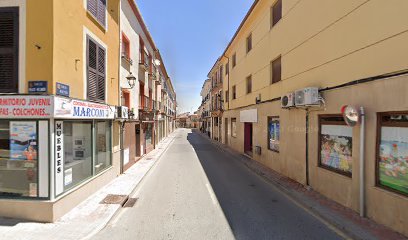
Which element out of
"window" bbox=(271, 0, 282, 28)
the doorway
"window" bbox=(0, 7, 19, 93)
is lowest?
the doorway

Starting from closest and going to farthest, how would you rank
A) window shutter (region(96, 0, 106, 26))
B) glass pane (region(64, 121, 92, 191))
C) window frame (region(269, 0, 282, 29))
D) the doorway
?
glass pane (region(64, 121, 92, 191))
window shutter (region(96, 0, 106, 26))
window frame (region(269, 0, 282, 29))
the doorway

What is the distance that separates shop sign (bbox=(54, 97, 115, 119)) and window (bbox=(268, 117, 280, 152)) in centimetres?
747

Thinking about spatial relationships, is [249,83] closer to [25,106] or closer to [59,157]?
[59,157]

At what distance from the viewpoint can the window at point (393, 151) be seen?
4914 mm

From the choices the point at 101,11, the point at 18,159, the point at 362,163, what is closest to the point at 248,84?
the point at 101,11

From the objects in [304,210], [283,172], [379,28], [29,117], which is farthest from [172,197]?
[379,28]

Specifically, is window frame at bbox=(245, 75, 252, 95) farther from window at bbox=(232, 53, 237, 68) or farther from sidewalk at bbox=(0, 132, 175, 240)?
sidewalk at bbox=(0, 132, 175, 240)

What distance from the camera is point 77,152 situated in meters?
6.97

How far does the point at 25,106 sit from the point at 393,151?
8303 millimetres

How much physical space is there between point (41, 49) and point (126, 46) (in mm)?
7376

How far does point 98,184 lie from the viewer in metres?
8.05

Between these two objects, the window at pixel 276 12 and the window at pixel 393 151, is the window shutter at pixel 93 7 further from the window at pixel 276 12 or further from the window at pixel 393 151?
the window at pixel 393 151

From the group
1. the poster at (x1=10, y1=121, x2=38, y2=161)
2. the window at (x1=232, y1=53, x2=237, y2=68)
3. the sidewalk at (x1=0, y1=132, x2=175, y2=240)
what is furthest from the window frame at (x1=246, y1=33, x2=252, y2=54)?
the poster at (x1=10, y1=121, x2=38, y2=161)

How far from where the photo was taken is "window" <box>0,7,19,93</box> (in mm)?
5512
